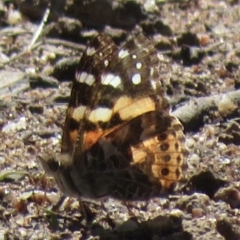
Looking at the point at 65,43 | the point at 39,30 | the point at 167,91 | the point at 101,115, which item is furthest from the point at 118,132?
the point at 39,30

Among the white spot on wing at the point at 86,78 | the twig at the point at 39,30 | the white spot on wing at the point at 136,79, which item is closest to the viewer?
the white spot on wing at the point at 86,78

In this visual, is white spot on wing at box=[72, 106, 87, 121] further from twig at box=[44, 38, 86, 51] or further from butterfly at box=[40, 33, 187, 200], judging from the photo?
twig at box=[44, 38, 86, 51]

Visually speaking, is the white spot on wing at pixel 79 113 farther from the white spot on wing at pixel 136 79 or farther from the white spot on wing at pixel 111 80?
the white spot on wing at pixel 136 79

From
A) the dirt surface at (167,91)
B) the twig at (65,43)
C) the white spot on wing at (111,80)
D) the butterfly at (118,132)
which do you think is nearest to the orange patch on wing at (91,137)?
the butterfly at (118,132)

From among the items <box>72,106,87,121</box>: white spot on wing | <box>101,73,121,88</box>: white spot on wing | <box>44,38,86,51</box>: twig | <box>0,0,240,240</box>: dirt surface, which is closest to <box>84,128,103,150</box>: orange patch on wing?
<box>72,106,87,121</box>: white spot on wing

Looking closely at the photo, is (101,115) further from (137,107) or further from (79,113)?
(137,107)
